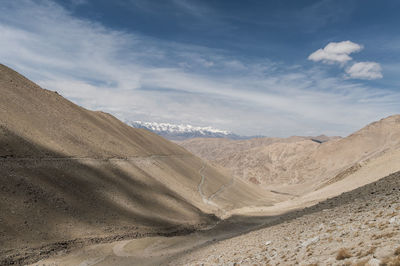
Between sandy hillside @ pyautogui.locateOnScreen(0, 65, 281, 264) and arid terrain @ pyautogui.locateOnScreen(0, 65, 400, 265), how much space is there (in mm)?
145

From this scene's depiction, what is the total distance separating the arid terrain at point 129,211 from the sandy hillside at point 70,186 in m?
0.14

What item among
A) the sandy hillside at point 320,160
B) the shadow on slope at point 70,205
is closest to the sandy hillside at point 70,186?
the shadow on slope at point 70,205

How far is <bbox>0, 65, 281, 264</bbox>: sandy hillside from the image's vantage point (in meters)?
25.4

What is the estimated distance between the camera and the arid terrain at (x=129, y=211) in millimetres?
11562

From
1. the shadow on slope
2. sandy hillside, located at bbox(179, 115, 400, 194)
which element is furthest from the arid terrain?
sandy hillside, located at bbox(179, 115, 400, 194)

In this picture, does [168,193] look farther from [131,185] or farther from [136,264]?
[136,264]

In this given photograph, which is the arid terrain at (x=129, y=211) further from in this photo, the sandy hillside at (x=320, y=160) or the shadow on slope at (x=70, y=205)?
the sandy hillside at (x=320, y=160)

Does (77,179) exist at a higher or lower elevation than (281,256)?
higher

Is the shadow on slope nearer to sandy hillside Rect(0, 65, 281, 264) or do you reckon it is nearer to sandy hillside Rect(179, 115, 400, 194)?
sandy hillside Rect(0, 65, 281, 264)

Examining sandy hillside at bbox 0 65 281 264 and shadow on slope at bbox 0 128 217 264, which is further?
sandy hillside at bbox 0 65 281 264

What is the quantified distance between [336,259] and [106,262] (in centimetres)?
2199

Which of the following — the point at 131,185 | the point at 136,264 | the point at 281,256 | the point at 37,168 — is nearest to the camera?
the point at 281,256

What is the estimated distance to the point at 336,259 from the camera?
801 cm

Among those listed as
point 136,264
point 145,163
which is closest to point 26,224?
point 136,264
